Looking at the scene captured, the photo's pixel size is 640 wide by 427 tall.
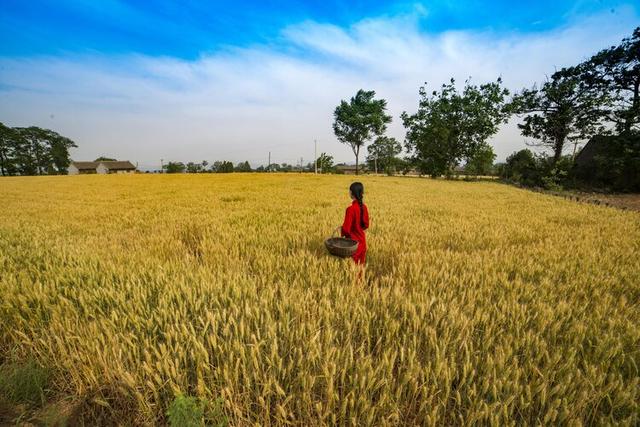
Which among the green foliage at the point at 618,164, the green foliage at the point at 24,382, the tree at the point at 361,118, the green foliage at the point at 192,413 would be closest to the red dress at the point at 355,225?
the green foliage at the point at 192,413

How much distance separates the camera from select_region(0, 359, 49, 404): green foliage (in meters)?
1.68

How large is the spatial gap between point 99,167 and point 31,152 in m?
25.9

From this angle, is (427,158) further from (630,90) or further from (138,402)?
(138,402)

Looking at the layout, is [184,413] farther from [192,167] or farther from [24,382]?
[192,167]

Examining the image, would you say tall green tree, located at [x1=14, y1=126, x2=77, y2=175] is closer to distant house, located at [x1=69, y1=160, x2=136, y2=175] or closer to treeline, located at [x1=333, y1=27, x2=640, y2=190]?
distant house, located at [x1=69, y1=160, x2=136, y2=175]

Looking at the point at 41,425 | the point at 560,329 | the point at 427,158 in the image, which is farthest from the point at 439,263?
the point at 427,158

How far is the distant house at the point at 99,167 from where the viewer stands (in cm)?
10856

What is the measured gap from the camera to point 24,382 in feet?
5.77

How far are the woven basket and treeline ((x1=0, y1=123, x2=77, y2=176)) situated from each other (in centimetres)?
11224

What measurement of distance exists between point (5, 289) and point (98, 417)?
2.40m

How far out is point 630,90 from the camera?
28250mm

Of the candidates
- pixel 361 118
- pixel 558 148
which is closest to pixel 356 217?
pixel 558 148

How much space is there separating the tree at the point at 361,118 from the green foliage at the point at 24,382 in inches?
2619

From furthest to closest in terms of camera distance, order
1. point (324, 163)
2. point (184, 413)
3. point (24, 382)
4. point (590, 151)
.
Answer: point (324, 163) → point (590, 151) → point (24, 382) → point (184, 413)
